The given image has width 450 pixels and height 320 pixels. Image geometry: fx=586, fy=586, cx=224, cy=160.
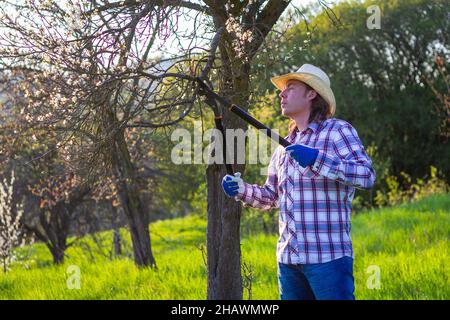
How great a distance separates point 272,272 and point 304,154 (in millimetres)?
3978

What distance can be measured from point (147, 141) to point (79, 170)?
3.01 meters

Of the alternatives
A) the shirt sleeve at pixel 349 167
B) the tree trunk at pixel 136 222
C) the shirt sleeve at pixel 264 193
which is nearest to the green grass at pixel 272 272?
the tree trunk at pixel 136 222

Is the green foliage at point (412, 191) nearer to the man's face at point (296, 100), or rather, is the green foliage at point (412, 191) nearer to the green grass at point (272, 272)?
the green grass at point (272, 272)

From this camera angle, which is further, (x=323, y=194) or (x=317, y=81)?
(x=317, y=81)

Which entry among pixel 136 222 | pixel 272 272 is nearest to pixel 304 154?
pixel 272 272

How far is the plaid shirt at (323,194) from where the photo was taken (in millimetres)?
3117

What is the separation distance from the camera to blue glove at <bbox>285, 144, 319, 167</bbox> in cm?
312

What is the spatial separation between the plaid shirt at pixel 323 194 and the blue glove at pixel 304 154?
0.03 meters

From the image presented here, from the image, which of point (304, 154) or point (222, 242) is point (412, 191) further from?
point (304, 154)

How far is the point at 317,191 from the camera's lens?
326 cm

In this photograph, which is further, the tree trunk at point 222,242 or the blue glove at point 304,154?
the tree trunk at point 222,242

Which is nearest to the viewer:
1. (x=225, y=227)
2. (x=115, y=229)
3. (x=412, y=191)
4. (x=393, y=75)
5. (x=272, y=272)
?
(x=225, y=227)

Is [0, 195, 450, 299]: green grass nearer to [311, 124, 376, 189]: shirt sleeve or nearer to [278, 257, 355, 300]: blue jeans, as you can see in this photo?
[278, 257, 355, 300]: blue jeans
